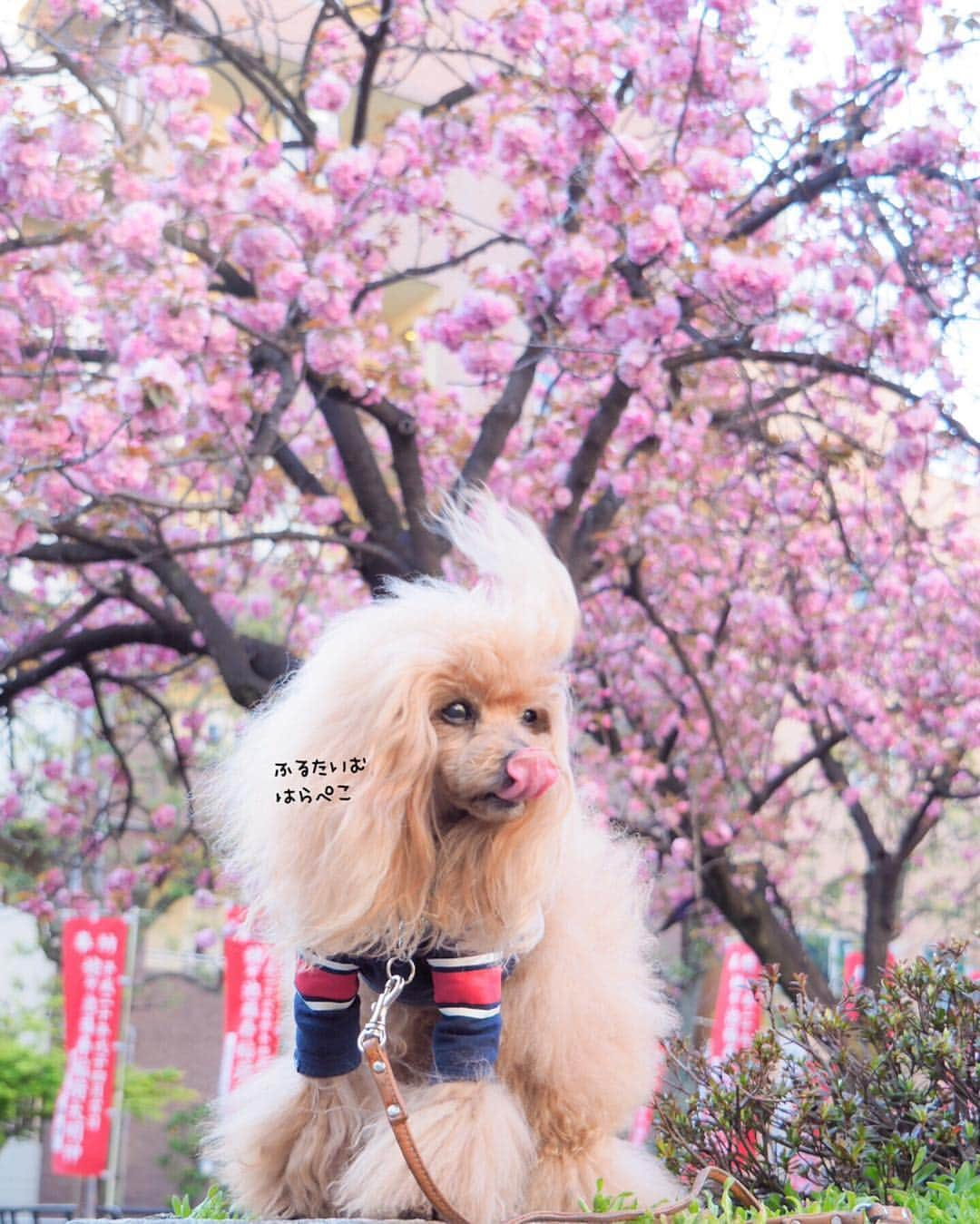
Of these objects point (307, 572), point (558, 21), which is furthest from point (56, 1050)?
point (558, 21)

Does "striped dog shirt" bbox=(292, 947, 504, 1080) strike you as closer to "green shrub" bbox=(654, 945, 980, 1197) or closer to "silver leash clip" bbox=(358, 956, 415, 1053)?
"silver leash clip" bbox=(358, 956, 415, 1053)

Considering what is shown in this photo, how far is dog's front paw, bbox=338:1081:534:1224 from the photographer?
1896mm

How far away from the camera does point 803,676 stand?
7305 mm

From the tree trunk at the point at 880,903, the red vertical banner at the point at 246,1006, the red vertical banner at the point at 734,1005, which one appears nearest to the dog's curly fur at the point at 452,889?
→ the red vertical banner at the point at 246,1006

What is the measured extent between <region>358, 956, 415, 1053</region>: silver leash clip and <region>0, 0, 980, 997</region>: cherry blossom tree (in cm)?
250

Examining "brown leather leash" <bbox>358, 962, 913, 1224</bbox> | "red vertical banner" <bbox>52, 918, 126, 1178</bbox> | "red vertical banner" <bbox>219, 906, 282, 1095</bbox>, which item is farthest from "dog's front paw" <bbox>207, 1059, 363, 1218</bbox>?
"red vertical banner" <bbox>52, 918, 126, 1178</bbox>

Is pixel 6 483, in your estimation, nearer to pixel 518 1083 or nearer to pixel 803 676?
pixel 518 1083

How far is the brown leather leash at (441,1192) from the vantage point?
1776 mm

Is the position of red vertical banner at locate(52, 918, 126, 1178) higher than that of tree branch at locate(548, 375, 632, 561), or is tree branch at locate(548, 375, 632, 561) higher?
tree branch at locate(548, 375, 632, 561)

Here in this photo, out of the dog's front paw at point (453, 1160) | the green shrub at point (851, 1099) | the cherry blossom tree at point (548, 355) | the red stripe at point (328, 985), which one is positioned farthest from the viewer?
the cherry blossom tree at point (548, 355)

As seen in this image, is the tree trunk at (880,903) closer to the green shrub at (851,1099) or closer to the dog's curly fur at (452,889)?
the green shrub at (851,1099)

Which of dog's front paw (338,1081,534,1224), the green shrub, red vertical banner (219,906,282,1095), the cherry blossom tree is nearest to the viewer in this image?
dog's front paw (338,1081,534,1224)

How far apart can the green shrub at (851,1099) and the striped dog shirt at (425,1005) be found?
0.74m

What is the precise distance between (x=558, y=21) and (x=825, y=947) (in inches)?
458
